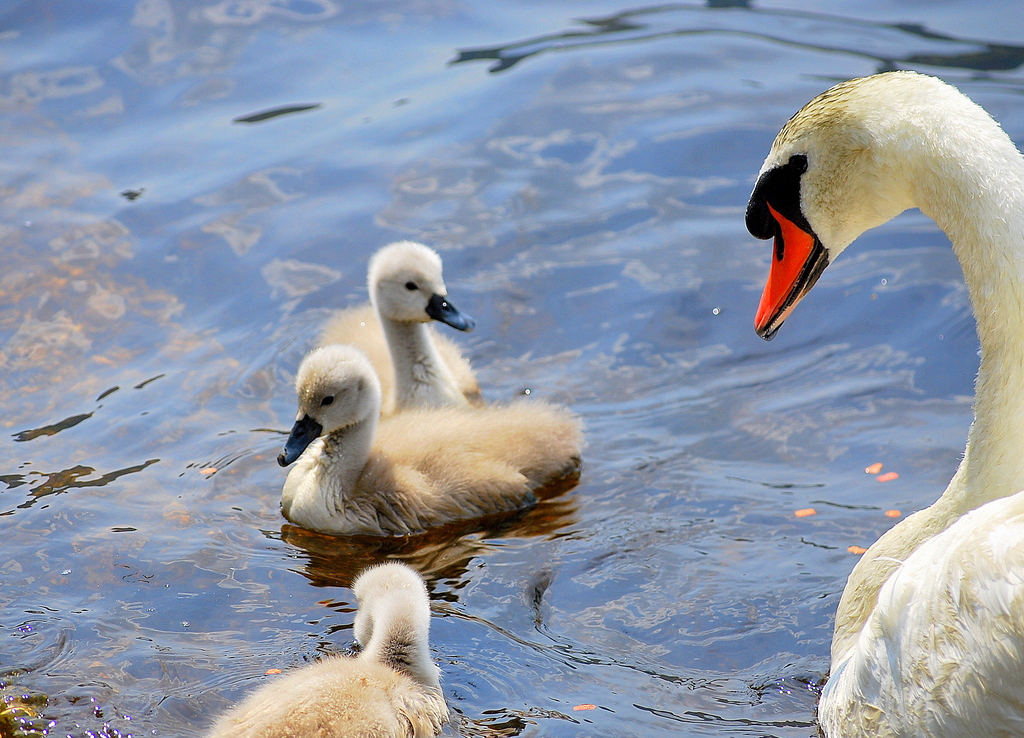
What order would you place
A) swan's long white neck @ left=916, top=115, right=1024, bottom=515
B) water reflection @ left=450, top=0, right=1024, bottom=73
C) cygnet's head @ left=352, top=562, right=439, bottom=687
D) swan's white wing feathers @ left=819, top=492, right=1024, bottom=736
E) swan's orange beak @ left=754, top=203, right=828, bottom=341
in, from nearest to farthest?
1. swan's white wing feathers @ left=819, top=492, right=1024, bottom=736
2. swan's long white neck @ left=916, top=115, right=1024, bottom=515
3. cygnet's head @ left=352, top=562, right=439, bottom=687
4. swan's orange beak @ left=754, top=203, right=828, bottom=341
5. water reflection @ left=450, top=0, right=1024, bottom=73

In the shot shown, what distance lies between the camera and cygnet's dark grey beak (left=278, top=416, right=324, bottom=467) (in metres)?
5.32

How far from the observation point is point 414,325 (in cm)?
607

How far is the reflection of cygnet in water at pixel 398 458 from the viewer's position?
5.22m

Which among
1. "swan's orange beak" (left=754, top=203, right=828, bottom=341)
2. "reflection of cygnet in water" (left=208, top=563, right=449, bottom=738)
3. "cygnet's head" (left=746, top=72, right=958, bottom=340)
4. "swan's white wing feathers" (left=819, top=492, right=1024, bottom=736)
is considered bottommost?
"reflection of cygnet in water" (left=208, top=563, right=449, bottom=738)

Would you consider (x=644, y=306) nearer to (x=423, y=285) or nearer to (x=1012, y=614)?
(x=423, y=285)

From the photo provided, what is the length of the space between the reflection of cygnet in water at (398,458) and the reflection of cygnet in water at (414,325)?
46 cm

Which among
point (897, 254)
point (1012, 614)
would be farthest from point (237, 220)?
point (1012, 614)

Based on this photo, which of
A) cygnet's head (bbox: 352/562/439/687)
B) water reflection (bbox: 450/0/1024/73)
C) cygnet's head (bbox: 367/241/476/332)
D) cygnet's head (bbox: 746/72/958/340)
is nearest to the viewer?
cygnet's head (bbox: 746/72/958/340)

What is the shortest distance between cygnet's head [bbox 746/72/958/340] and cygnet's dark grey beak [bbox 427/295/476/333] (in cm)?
193

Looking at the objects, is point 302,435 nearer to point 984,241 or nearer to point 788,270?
point 788,270

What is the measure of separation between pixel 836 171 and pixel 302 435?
2525 millimetres

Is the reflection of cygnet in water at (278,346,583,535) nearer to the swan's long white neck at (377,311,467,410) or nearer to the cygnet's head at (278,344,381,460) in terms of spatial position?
the cygnet's head at (278,344,381,460)

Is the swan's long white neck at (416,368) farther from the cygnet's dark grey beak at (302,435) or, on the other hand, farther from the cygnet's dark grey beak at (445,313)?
the cygnet's dark grey beak at (302,435)

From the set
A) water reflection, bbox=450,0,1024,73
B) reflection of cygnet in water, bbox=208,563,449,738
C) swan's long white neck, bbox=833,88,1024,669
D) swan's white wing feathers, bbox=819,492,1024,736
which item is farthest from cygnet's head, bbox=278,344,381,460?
water reflection, bbox=450,0,1024,73
